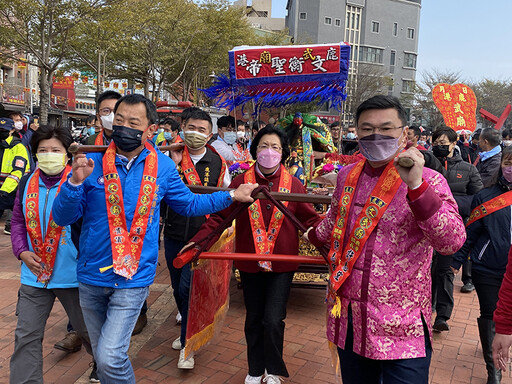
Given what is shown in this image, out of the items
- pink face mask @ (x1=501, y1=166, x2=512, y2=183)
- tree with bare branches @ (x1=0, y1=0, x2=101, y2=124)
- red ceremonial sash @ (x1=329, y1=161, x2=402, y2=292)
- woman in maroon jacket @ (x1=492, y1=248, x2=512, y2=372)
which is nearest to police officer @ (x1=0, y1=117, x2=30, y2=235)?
red ceremonial sash @ (x1=329, y1=161, x2=402, y2=292)

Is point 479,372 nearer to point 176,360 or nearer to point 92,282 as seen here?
point 176,360

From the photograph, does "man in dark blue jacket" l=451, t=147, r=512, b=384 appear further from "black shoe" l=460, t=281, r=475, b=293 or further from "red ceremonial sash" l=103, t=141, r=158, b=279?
"black shoe" l=460, t=281, r=475, b=293

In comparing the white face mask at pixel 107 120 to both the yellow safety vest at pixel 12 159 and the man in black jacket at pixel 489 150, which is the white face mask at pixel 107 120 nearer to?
the yellow safety vest at pixel 12 159

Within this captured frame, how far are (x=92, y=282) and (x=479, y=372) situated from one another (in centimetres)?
330

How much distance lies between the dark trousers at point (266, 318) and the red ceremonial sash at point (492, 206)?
1.49m

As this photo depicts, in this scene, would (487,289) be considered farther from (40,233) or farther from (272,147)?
(40,233)

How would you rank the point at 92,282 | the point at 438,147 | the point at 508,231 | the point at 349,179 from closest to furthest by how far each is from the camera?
the point at 349,179 → the point at 92,282 → the point at 508,231 → the point at 438,147

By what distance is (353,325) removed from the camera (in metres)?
2.27

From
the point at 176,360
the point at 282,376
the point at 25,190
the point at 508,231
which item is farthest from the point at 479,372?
the point at 25,190

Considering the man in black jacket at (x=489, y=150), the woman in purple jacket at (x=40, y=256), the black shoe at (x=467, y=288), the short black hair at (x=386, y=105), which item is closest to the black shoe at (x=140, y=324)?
the woman in purple jacket at (x=40, y=256)

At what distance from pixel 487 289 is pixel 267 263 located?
66.2 inches

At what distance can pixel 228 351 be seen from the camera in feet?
13.9

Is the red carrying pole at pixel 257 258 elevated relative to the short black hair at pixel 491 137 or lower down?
lower down

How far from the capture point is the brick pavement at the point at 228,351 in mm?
3801
